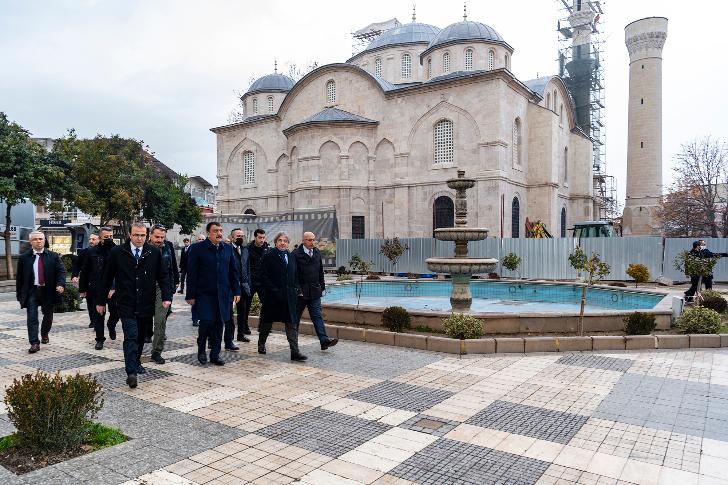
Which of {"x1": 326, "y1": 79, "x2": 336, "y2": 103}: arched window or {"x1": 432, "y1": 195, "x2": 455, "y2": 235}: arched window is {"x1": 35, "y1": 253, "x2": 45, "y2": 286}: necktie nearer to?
{"x1": 432, "y1": 195, "x2": 455, "y2": 235}: arched window

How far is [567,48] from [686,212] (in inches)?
862

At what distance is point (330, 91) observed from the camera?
34.4 metres

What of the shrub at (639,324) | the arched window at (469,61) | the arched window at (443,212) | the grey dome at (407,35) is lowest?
the shrub at (639,324)

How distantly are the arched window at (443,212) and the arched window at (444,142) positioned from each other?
2.20m

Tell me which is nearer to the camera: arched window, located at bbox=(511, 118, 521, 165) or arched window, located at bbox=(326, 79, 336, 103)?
arched window, located at bbox=(511, 118, 521, 165)

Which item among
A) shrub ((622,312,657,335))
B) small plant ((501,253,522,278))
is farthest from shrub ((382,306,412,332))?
small plant ((501,253,522,278))

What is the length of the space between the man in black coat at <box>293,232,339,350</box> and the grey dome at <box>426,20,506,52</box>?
27.6 m

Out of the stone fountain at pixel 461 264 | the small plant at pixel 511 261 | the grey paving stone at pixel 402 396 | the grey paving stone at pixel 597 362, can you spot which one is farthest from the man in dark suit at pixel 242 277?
the small plant at pixel 511 261

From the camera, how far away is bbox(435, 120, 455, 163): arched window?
30.2 meters

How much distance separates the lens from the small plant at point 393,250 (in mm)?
23734

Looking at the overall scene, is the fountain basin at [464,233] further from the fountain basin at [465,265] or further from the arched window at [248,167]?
the arched window at [248,167]

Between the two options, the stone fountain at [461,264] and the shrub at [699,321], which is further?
the stone fountain at [461,264]

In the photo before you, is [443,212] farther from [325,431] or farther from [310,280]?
[325,431]

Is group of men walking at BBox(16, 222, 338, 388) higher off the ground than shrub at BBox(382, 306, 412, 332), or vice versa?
group of men walking at BBox(16, 222, 338, 388)
